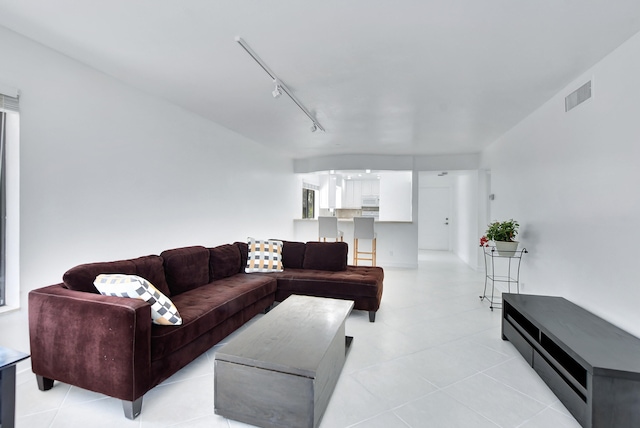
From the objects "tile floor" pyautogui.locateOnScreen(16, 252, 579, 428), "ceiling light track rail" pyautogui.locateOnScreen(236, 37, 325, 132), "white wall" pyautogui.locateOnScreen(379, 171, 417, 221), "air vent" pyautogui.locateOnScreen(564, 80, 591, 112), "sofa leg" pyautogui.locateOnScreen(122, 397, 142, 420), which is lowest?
"tile floor" pyautogui.locateOnScreen(16, 252, 579, 428)

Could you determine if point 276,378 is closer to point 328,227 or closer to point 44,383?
point 44,383

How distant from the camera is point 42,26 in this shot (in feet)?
6.51

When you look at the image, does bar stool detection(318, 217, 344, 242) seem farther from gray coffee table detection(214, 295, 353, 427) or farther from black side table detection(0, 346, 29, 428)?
black side table detection(0, 346, 29, 428)

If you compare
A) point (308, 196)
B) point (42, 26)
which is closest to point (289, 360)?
point (42, 26)

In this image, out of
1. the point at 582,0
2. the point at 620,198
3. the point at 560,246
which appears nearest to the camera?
the point at 582,0

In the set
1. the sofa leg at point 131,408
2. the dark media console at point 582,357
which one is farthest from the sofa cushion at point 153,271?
the dark media console at point 582,357

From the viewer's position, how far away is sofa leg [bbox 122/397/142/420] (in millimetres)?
1624

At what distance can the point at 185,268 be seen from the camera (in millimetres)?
2781

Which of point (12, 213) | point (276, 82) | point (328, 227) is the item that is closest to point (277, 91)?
point (276, 82)

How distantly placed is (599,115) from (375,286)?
7.97 ft

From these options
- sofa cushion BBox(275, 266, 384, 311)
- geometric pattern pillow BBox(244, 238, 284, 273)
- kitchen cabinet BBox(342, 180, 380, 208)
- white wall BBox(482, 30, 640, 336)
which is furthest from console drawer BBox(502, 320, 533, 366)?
kitchen cabinet BBox(342, 180, 380, 208)

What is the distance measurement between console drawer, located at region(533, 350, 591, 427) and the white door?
6.92 m

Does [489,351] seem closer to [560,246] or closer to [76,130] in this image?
[560,246]

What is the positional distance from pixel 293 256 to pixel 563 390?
2.92 meters
